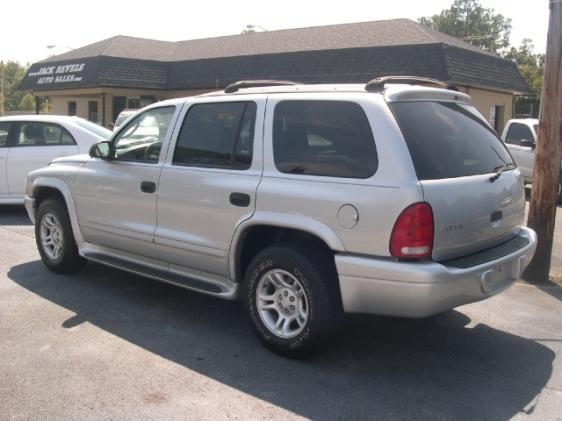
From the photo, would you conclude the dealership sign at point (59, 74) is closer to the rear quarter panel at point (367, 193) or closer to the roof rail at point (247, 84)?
the roof rail at point (247, 84)

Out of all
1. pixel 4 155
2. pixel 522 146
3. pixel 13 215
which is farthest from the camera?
pixel 522 146

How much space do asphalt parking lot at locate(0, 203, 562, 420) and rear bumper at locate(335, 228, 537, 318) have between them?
53cm

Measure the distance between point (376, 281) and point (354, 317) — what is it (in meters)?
1.56

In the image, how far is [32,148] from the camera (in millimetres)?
10008

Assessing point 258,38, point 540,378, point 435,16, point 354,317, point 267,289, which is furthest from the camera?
point 435,16

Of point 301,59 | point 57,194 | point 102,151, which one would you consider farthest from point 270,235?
point 301,59

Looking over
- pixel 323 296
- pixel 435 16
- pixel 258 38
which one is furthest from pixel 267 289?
pixel 435 16

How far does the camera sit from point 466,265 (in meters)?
4.08

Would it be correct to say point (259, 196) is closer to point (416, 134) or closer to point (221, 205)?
point (221, 205)

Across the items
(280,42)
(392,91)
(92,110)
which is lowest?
(392,91)

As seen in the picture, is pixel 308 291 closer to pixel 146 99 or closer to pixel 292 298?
pixel 292 298

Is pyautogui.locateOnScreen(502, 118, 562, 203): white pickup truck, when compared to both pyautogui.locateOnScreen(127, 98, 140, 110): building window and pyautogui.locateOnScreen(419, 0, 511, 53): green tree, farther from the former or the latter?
pyautogui.locateOnScreen(419, 0, 511, 53): green tree

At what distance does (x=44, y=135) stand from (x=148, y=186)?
5.55 metres

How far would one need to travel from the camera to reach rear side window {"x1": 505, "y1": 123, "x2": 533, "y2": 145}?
1388cm
